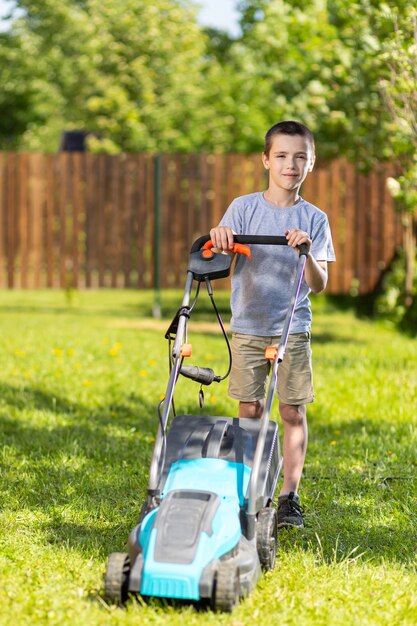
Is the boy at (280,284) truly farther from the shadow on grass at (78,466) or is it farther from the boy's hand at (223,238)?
the shadow on grass at (78,466)

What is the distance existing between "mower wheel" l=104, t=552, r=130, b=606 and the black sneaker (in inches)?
40.7

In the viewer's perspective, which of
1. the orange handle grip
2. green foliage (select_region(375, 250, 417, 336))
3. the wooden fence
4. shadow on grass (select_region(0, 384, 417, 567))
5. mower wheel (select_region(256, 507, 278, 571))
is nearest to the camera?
mower wheel (select_region(256, 507, 278, 571))

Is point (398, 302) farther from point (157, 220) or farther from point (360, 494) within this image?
point (360, 494)

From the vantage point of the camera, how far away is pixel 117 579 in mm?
3178

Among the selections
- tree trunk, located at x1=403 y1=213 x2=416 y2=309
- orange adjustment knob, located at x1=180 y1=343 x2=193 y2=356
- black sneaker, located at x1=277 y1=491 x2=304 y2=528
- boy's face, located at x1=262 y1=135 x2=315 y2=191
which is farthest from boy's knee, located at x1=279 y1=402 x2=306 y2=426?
tree trunk, located at x1=403 y1=213 x2=416 y2=309

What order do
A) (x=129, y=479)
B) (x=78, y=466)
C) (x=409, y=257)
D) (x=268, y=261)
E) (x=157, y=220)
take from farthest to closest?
1. (x=157, y=220)
2. (x=409, y=257)
3. (x=78, y=466)
4. (x=129, y=479)
5. (x=268, y=261)

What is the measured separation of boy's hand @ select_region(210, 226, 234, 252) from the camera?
12.2ft

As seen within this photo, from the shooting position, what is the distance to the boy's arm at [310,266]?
11.9 feet

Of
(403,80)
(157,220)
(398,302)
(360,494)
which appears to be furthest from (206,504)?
(157,220)

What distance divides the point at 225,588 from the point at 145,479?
1824 millimetres

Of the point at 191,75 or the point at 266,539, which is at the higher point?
the point at 191,75

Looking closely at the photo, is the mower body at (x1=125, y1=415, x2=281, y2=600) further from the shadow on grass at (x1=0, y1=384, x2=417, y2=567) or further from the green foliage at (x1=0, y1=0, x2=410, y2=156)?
the green foliage at (x1=0, y1=0, x2=410, y2=156)

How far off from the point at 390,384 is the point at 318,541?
3323 millimetres

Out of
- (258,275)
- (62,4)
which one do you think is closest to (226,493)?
(258,275)
